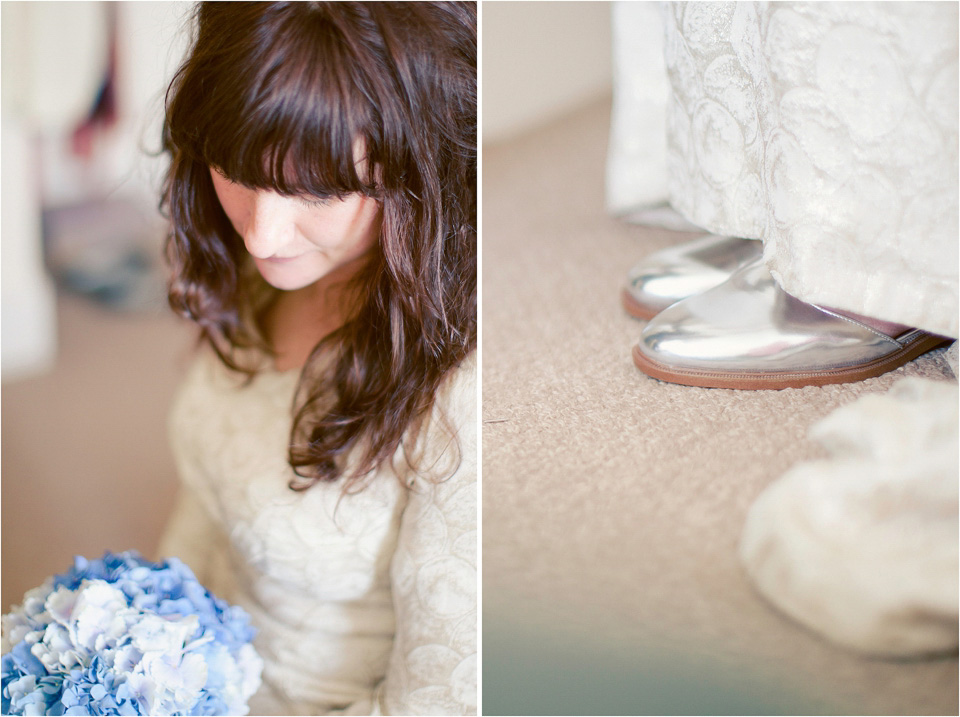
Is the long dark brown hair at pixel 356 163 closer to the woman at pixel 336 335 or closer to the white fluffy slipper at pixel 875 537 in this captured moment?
the woman at pixel 336 335

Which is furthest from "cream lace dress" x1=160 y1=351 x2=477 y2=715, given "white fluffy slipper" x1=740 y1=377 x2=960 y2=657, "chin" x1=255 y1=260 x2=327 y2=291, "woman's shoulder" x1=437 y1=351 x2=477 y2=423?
"white fluffy slipper" x1=740 y1=377 x2=960 y2=657

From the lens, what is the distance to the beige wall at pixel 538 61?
0.68m

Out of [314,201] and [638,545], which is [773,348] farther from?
[314,201]

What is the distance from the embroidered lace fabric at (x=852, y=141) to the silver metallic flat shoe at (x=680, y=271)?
5.1 inches

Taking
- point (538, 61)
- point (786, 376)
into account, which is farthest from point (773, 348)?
point (538, 61)

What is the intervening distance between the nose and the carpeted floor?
197 mm

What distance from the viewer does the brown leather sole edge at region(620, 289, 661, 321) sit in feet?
2.28

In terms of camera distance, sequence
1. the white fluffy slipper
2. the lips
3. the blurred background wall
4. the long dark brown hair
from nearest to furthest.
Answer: the white fluffy slipper < the long dark brown hair < the lips < the blurred background wall

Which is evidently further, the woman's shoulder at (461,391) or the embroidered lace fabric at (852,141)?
the woman's shoulder at (461,391)

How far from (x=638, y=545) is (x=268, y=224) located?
0.36m

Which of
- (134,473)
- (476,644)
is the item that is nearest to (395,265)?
(476,644)

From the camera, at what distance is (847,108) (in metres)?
0.46

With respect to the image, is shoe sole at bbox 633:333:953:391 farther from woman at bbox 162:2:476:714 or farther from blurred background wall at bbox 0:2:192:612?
blurred background wall at bbox 0:2:192:612

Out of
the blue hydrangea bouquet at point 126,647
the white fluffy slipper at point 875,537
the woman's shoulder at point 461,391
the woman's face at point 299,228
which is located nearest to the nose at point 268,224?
the woman's face at point 299,228
